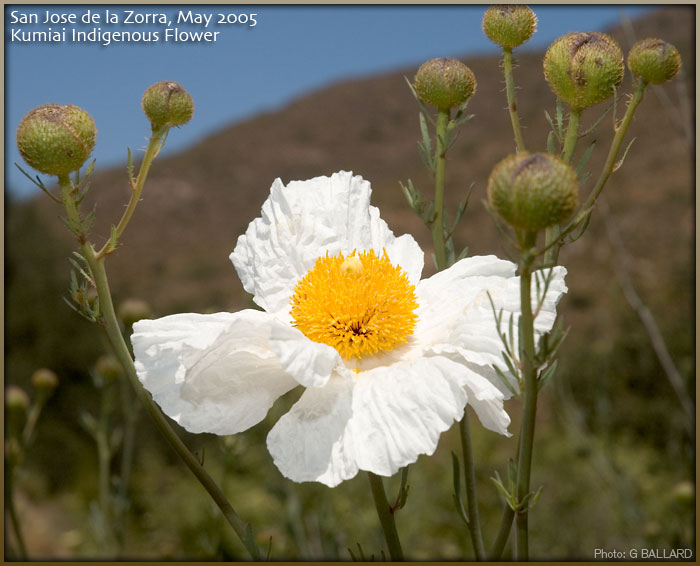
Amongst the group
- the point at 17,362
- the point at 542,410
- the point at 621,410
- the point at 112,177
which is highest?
the point at 112,177

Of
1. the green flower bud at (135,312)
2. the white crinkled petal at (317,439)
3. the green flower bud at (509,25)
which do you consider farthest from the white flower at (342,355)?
the green flower bud at (135,312)

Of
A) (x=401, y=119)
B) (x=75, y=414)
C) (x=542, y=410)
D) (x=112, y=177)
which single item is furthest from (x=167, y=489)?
(x=401, y=119)

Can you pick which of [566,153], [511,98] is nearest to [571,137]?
[566,153]

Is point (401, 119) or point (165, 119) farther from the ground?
point (401, 119)

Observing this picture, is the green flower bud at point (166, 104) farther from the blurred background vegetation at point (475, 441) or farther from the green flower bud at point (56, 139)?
the blurred background vegetation at point (475, 441)

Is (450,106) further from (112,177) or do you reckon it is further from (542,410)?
(112,177)

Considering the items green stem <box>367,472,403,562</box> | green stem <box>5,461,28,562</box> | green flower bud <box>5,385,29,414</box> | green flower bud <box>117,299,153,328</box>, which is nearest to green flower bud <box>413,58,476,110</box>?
green stem <box>367,472,403,562</box>

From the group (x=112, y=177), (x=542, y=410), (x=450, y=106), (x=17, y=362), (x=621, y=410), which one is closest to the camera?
(x=450, y=106)
